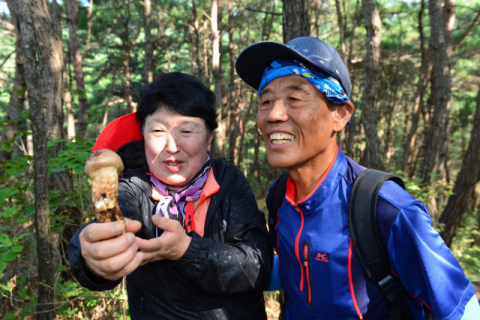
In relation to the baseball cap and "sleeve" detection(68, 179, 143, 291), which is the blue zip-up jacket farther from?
"sleeve" detection(68, 179, 143, 291)

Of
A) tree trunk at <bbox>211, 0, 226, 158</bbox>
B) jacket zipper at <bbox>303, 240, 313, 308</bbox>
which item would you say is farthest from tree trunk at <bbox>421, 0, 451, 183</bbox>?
jacket zipper at <bbox>303, 240, 313, 308</bbox>

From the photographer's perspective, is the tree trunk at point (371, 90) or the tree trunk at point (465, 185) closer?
the tree trunk at point (371, 90)

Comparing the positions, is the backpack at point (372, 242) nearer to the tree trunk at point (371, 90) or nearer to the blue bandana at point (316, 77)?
the blue bandana at point (316, 77)

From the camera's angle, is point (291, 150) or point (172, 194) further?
point (172, 194)

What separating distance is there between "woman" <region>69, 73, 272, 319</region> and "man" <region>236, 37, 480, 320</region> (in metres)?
0.23

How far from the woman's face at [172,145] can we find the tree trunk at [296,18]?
1.76 metres

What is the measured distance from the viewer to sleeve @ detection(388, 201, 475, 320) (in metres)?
1.21

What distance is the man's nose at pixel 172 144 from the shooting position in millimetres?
1672

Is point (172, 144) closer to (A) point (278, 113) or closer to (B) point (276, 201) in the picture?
(A) point (278, 113)

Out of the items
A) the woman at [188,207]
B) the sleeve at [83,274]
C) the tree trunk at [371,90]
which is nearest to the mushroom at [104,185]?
the sleeve at [83,274]

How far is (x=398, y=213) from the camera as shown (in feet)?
4.35

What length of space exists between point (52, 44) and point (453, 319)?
392cm

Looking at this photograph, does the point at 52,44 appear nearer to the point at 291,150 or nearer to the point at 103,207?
the point at 103,207

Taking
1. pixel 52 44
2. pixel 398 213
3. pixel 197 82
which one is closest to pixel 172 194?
pixel 197 82
